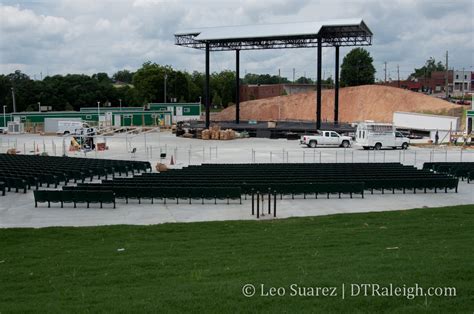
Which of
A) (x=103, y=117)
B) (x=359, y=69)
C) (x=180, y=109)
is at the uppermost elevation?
(x=359, y=69)

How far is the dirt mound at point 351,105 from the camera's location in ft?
309

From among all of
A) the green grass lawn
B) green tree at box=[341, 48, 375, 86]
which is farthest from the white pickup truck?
green tree at box=[341, 48, 375, 86]

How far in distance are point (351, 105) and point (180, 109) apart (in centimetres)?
3340

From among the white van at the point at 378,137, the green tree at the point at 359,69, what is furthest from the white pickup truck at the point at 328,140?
the green tree at the point at 359,69

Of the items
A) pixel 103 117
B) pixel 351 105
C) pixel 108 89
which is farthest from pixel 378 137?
pixel 108 89

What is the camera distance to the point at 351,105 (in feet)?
338

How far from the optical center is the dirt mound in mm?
94312

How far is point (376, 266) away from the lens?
8.89 m

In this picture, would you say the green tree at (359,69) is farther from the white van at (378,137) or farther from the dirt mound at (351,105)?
the white van at (378,137)

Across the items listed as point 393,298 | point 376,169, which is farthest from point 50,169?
point 393,298

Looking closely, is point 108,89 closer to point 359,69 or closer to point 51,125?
point 51,125

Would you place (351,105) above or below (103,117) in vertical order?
above

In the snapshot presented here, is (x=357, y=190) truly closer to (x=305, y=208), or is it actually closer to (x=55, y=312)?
(x=305, y=208)

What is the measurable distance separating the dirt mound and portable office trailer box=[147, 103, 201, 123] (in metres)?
4.68
